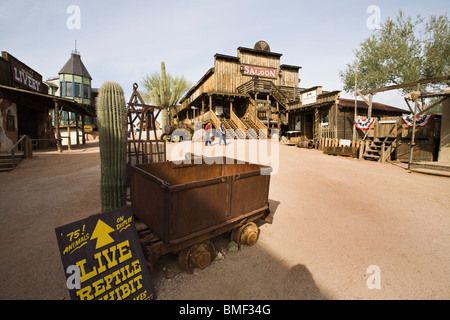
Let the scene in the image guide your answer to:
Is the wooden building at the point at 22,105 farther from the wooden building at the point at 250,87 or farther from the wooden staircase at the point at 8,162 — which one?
the wooden building at the point at 250,87

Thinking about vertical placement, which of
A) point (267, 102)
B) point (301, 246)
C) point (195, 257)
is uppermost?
point (267, 102)

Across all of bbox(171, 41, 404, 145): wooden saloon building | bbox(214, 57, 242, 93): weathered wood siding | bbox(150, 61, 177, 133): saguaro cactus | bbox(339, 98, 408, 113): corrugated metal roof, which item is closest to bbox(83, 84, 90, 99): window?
bbox(150, 61, 177, 133): saguaro cactus

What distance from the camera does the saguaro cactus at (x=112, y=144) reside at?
4135 millimetres

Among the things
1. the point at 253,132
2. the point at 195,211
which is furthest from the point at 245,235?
the point at 253,132

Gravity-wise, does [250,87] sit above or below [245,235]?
above

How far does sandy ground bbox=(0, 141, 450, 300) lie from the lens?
9.32ft

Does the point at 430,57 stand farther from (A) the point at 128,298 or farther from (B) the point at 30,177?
(B) the point at 30,177

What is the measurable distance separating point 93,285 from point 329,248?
3.74 meters

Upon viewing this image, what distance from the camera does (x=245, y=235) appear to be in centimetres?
383

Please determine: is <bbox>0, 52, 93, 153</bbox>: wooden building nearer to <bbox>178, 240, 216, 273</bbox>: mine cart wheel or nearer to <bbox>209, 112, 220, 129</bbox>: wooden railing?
<bbox>209, 112, 220, 129</bbox>: wooden railing

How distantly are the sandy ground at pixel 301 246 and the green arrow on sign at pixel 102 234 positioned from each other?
0.96m

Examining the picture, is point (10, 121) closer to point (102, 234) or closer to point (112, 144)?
point (112, 144)

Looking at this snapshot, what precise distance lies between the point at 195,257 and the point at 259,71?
2547 centimetres

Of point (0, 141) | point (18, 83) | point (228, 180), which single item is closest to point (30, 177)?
point (0, 141)
